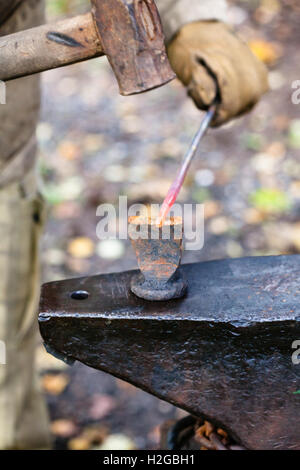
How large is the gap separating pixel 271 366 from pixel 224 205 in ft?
8.15

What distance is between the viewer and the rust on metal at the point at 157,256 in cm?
122

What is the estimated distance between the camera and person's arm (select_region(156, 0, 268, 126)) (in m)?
1.90

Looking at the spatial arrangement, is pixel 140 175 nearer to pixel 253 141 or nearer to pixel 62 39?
pixel 253 141

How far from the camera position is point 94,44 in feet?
3.90

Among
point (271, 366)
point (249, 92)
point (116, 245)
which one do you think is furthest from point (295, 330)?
point (116, 245)

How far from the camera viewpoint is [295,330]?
1205mm

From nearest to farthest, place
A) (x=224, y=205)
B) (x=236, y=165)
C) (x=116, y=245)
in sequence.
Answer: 1. (x=116, y=245)
2. (x=224, y=205)
3. (x=236, y=165)

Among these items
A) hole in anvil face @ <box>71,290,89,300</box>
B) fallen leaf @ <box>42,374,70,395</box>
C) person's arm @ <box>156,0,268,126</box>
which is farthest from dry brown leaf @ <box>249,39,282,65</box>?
hole in anvil face @ <box>71,290,89,300</box>

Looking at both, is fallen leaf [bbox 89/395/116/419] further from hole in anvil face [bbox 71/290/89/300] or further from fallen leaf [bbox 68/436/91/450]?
hole in anvil face [bbox 71/290/89/300]

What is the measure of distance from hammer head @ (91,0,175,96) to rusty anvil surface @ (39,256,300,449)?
0.47 metres

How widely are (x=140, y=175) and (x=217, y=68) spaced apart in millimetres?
2029

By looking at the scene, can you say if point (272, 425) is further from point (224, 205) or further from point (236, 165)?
point (236, 165)
